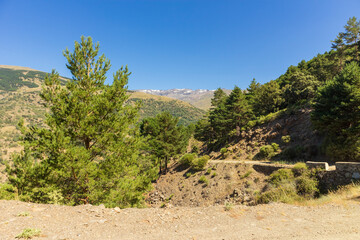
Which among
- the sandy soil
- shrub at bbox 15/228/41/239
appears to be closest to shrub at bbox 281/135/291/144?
the sandy soil

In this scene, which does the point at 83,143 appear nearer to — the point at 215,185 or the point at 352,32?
the point at 215,185

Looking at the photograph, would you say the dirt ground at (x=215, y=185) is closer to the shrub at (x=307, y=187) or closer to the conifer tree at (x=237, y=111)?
the shrub at (x=307, y=187)

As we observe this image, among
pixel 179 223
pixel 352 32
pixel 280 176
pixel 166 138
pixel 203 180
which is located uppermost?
pixel 352 32

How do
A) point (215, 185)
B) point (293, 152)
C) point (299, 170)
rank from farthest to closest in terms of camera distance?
1. point (215, 185)
2. point (293, 152)
3. point (299, 170)

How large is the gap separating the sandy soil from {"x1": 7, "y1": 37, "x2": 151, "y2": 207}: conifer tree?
Result: 1774 mm

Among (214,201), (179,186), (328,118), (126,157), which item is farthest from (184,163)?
(126,157)

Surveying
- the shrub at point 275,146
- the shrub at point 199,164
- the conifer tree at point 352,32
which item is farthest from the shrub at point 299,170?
the conifer tree at point 352,32

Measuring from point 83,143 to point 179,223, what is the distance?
6706mm

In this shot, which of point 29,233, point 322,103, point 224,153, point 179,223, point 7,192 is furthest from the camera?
point 224,153

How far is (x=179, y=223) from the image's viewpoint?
557cm

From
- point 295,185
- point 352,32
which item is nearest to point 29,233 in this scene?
point 295,185

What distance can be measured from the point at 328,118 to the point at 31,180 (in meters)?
26.9

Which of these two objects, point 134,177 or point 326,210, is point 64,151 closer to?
point 134,177

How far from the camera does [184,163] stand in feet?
116
